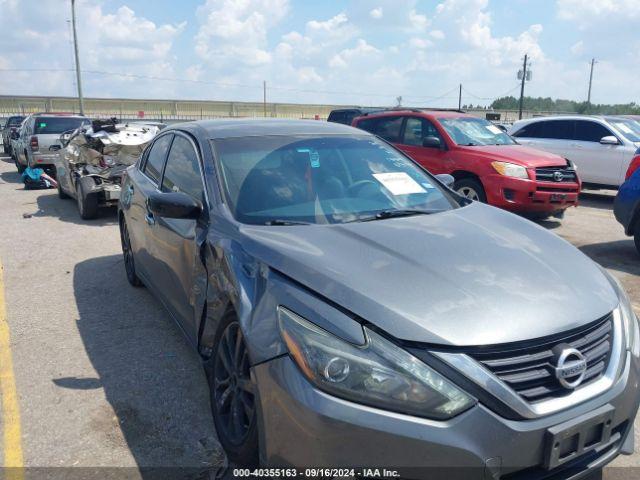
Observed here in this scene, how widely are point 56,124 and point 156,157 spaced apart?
40.7 ft

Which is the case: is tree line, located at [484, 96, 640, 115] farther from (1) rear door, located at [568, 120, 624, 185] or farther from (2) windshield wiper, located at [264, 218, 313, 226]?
(2) windshield wiper, located at [264, 218, 313, 226]

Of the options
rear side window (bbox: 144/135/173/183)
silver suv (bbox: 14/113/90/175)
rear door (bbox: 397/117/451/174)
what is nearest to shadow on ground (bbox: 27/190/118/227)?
silver suv (bbox: 14/113/90/175)

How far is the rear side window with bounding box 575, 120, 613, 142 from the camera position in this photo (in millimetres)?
11453

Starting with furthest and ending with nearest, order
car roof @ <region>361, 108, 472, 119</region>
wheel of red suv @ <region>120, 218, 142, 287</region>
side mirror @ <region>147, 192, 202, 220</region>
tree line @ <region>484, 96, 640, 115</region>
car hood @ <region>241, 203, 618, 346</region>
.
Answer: tree line @ <region>484, 96, 640, 115</region>, car roof @ <region>361, 108, 472, 119</region>, wheel of red suv @ <region>120, 218, 142, 287</region>, side mirror @ <region>147, 192, 202, 220</region>, car hood @ <region>241, 203, 618, 346</region>

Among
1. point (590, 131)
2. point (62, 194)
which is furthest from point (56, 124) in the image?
point (590, 131)

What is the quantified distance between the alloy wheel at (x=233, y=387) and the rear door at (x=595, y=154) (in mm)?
10571

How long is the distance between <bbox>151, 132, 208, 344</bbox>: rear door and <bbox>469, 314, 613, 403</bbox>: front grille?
1.79 metres

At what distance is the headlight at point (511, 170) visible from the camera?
830 centimetres

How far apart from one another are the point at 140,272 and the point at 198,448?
2403 mm

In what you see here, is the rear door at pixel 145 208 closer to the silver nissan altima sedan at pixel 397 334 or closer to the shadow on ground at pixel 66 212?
the silver nissan altima sedan at pixel 397 334

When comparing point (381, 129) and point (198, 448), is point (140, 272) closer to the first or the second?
point (198, 448)

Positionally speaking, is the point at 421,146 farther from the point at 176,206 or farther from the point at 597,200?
the point at 176,206

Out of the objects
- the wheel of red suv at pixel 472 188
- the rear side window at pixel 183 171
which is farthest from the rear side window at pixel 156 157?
the wheel of red suv at pixel 472 188

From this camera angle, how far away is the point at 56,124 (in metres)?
15.4
